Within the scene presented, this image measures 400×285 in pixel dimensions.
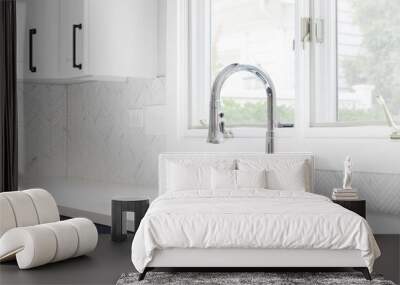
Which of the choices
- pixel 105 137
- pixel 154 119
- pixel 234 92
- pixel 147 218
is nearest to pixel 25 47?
pixel 105 137

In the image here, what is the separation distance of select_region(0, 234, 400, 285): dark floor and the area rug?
17 centimetres

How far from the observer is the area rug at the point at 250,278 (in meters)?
3.02

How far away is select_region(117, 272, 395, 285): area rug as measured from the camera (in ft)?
9.91

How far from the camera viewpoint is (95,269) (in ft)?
11.6

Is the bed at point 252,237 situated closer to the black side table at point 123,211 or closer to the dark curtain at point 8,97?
the black side table at point 123,211

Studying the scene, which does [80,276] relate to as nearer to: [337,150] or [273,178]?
[273,178]

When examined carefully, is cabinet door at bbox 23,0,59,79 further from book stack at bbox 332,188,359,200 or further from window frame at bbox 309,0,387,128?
book stack at bbox 332,188,359,200

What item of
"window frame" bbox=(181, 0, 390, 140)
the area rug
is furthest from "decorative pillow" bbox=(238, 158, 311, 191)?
the area rug

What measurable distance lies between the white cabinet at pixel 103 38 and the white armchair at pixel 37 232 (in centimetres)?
149

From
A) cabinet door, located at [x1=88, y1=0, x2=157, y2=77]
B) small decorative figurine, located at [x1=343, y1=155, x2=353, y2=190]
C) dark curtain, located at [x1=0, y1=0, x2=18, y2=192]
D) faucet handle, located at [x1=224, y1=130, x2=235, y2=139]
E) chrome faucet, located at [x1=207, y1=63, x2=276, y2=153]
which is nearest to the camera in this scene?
small decorative figurine, located at [x1=343, y1=155, x2=353, y2=190]

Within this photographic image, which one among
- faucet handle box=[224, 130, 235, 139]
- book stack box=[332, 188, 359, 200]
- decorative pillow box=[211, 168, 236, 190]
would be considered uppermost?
→ faucet handle box=[224, 130, 235, 139]

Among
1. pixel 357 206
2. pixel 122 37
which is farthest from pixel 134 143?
pixel 357 206

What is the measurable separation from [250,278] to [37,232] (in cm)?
119

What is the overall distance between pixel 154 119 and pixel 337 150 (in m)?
1.73
